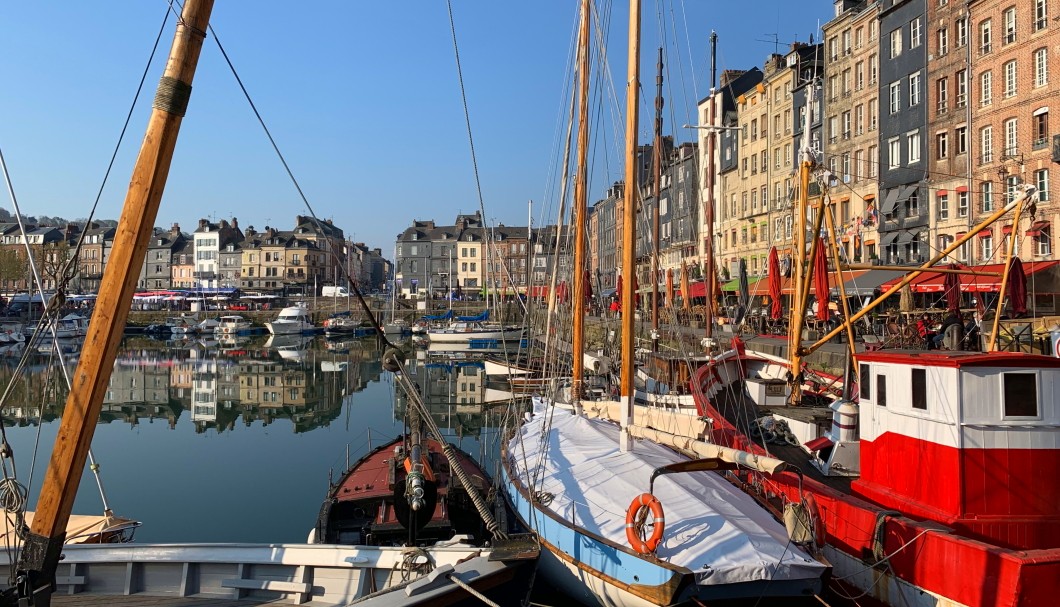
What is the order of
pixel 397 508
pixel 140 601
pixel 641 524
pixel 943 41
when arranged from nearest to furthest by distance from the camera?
1. pixel 140 601
2. pixel 641 524
3. pixel 397 508
4. pixel 943 41

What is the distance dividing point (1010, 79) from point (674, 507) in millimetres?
38070

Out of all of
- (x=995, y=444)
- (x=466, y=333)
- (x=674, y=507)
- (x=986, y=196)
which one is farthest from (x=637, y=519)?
(x=466, y=333)

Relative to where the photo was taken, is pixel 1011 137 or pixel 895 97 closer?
pixel 1011 137

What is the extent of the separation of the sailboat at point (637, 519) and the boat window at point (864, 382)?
234 cm

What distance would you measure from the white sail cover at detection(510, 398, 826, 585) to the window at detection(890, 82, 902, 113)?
132 feet

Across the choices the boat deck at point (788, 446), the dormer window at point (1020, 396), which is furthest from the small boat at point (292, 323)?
the dormer window at point (1020, 396)

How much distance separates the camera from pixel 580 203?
67.3 ft

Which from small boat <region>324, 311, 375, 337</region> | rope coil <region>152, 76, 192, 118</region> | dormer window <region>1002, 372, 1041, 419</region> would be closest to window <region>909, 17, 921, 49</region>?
dormer window <region>1002, 372, 1041, 419</region>

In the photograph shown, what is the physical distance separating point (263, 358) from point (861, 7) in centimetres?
5559

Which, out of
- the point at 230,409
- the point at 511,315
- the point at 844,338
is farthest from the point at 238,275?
the point at 844,338

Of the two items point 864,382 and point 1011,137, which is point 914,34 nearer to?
point 1011,137

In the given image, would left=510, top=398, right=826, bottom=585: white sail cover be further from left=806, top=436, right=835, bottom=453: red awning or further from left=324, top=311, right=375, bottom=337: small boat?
left=324, top=311, right=375, bottom=337: small boat

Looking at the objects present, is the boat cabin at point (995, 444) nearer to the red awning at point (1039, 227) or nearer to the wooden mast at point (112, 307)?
the wooden mast at point (112, 307)

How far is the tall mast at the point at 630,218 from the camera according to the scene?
44.2ft
